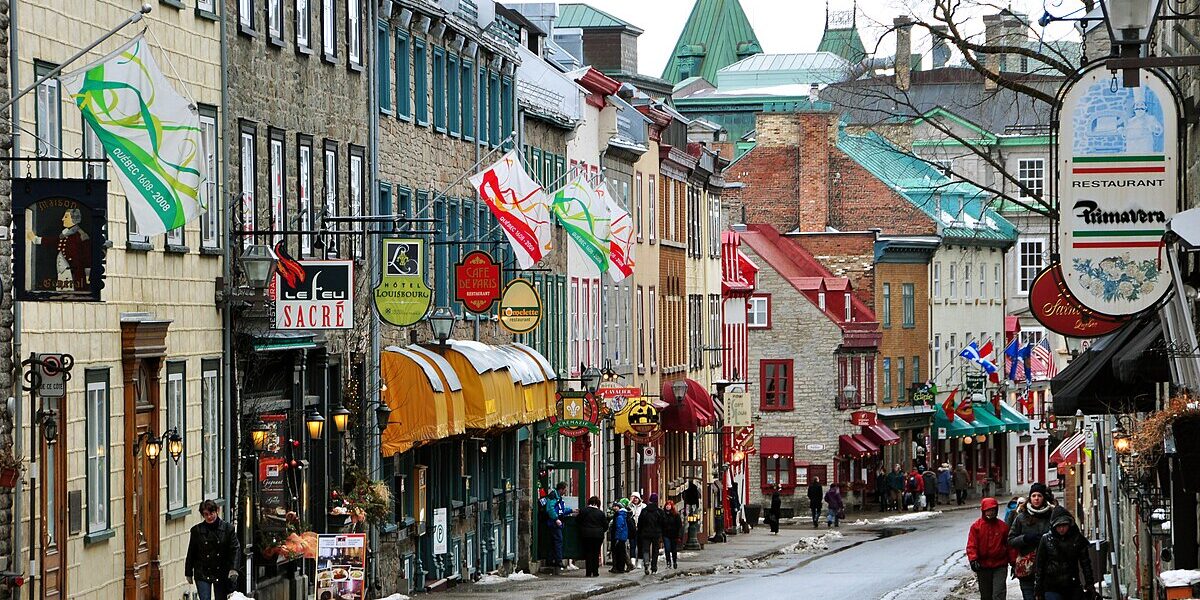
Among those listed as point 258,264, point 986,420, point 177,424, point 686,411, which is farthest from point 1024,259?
point 177,424

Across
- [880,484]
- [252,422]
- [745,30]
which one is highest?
[745,30]

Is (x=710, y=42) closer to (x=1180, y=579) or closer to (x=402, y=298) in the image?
(x=402, y=298)

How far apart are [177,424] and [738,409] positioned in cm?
4208

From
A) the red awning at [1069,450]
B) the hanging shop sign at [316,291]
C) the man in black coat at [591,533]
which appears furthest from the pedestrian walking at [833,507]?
the hanging shop sign at [316,291]

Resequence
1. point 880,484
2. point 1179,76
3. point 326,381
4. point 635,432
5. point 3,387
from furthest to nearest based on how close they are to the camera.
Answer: point 880,484, point 635,432, point 326,381, point 1179,76, point 3,387

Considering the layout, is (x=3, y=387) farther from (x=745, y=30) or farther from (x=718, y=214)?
(x=745, y=30)

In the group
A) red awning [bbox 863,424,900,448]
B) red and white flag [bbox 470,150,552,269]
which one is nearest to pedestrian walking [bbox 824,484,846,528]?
red awning [bbox 863,424,900,448]

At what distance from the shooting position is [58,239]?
18125 millimetres

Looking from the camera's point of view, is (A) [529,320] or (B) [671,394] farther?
(B) [671,394]

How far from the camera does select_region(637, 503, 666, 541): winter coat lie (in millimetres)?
44344

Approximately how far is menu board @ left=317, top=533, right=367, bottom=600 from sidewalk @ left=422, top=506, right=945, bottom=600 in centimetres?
833

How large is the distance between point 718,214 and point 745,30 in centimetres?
6697

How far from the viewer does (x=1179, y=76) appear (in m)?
22.9

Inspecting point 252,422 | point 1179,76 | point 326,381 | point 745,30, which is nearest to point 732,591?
point 326,381
